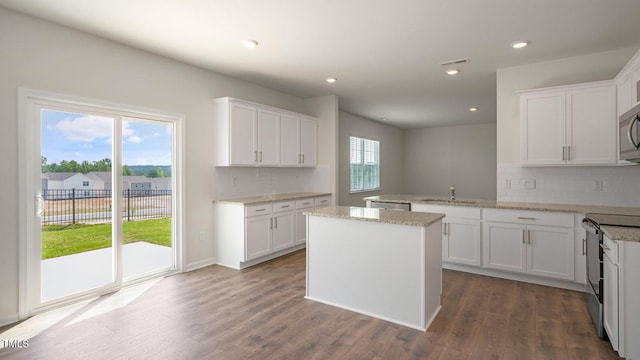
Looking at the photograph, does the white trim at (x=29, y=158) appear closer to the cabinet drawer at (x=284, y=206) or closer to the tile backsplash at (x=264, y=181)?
the tile backsplash at (x=264, y=181)

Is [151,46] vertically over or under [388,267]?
over

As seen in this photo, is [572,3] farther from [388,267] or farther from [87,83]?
[87,83]

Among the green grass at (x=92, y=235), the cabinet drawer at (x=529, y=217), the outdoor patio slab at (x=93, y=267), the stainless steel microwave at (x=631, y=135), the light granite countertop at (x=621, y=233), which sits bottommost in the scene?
the outdoor patio slab at (x=93, y=267)

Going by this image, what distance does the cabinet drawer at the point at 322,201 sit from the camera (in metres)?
5.38

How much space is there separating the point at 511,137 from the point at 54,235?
5168mm

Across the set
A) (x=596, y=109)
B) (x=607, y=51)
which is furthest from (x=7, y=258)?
(x=607, y=51)

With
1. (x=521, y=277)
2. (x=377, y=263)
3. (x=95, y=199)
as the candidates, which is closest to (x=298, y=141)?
(x=95, y=199)

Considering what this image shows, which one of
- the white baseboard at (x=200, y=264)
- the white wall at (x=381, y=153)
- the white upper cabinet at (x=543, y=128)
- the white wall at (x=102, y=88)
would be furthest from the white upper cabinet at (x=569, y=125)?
the white baseboard at (x=200, y=264)

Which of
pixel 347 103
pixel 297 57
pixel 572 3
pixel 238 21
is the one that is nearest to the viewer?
pixel 572 3

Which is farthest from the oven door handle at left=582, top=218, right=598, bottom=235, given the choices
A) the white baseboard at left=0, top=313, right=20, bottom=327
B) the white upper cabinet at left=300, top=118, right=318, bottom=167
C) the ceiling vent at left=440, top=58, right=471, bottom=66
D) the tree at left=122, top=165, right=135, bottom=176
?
the white baseboard at left=0, top=313, right=20, bottom=327

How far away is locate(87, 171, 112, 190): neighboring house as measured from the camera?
10.9 ft

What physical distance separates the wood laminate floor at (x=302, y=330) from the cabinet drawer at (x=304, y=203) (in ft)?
5.65

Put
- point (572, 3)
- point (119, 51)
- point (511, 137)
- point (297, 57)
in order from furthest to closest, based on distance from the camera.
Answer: point (511, 137) < point (297, 57) < point (119, 51) < point (572, 3)

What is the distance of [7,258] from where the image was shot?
2697 mm
